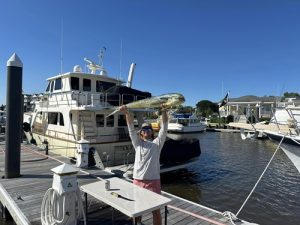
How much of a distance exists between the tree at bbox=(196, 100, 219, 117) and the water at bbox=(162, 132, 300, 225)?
55.4 m

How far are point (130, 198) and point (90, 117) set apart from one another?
9.10 metres

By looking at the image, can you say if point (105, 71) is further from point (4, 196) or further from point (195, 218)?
point (195, 218)

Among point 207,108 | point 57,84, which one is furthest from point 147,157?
point 207,108

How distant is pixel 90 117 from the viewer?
1279 centimetres

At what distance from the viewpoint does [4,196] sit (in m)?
6.58

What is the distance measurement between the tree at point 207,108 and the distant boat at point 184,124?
3207 centimetres

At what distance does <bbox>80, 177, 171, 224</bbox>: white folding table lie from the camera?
12.1 ft

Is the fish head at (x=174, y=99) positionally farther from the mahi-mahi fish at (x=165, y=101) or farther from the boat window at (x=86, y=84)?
the boat window at (x=86, y=84)

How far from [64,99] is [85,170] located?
19.0 feet

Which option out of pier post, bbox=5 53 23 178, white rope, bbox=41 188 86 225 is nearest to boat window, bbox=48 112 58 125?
pier post, bbox=5 53 23 178

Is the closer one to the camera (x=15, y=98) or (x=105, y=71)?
(x=15, y=98)

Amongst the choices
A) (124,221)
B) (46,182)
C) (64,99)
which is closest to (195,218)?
(124,221)

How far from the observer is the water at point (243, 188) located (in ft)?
32.0

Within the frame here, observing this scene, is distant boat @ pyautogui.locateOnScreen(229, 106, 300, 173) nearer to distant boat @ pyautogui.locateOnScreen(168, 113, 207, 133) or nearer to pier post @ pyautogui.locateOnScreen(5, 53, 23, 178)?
pier post @ pyautogui.locateOnScreen(5, 53, 23, 178)
